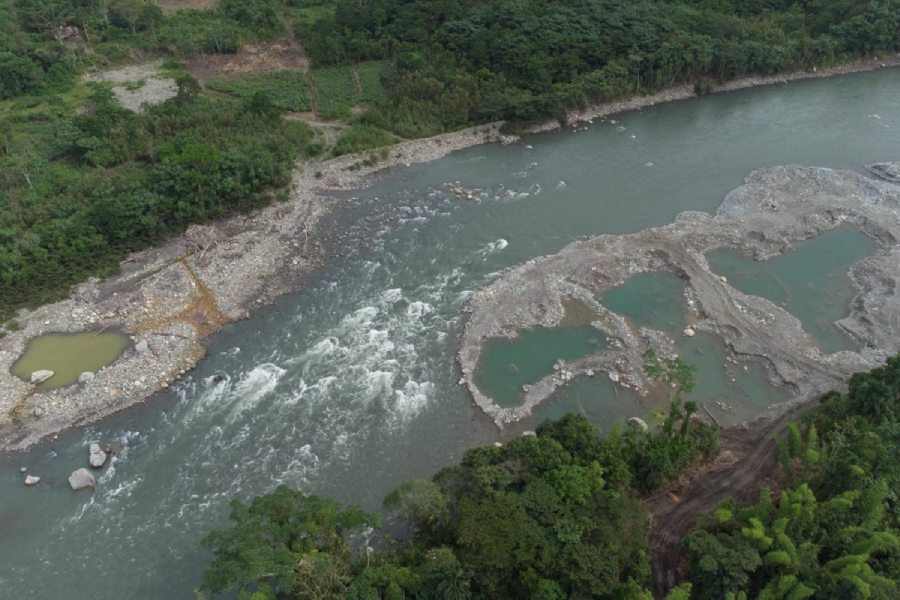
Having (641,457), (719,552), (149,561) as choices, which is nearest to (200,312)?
(149,561)

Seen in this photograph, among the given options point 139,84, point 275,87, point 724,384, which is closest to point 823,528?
point 724,384

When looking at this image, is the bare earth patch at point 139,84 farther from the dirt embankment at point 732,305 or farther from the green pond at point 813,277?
the green pond at point 813,277

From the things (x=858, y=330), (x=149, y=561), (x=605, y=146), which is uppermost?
(x=605, y=146)

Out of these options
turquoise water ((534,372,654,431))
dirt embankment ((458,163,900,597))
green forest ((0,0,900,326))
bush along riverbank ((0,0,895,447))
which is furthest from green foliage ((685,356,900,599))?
green forest ((0,0,900,326))

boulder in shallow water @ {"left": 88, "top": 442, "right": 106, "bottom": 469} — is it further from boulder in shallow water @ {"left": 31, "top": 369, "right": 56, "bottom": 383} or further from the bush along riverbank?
boulder in shallow water @ {"left": 31, "top": 369, "right": 56, "bottom": 383}

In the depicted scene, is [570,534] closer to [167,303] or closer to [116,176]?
[167,303]

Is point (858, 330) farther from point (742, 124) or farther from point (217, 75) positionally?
point (217, 75)

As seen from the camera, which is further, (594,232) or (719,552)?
(594,232)

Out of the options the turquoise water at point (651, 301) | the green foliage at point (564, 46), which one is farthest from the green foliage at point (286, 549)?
the green foliage at point (564, 46)
